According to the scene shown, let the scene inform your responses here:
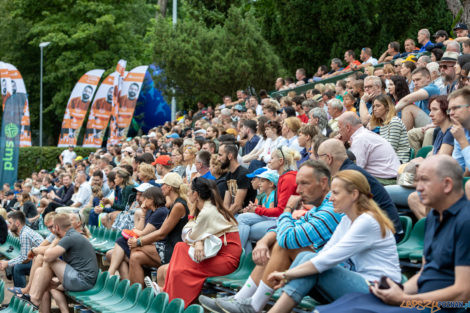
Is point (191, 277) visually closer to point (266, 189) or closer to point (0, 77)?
point (266, 189)

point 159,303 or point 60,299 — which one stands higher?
point 159,303

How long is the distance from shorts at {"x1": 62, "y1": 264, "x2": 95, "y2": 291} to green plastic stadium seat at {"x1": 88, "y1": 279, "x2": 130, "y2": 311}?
54 centimetres

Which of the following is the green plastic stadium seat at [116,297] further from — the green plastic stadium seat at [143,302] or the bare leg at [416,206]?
the bare leg at [416,206]

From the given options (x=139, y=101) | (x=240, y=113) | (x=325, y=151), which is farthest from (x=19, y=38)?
(x=325, y=151)

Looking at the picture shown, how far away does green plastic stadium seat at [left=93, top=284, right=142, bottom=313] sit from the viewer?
20.6 ft

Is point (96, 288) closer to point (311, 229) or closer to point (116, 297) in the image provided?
point (116, 297)

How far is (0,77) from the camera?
83.8 feet

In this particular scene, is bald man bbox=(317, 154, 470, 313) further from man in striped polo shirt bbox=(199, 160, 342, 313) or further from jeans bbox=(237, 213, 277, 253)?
jeans bbox=(237, 213, 277, 253)

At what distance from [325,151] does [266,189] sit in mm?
1604

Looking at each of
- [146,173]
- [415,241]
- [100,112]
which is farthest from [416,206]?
[100,112]

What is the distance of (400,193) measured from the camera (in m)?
5.88

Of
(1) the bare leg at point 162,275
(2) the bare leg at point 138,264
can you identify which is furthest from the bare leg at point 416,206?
(2) the bare leg at point 138,264

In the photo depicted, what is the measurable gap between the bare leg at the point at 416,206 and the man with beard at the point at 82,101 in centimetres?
2244

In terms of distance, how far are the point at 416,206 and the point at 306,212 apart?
129 cm
